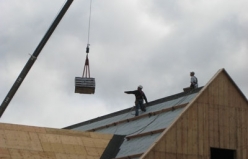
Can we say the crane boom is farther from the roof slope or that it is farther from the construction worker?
the construction worker

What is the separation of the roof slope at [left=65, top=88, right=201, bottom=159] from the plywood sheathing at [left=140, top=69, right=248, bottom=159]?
83cm

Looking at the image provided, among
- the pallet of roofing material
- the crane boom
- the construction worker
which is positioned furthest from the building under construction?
the pallet of roofing material

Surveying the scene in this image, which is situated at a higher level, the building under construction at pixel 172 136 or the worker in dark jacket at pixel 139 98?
the worker in dark jacket at pixel 139 98

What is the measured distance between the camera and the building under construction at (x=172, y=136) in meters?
38.7

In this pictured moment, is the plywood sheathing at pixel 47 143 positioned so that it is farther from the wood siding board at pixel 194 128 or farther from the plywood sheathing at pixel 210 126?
the wood siding board at pixel 194 128

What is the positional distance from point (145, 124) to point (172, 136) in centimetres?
410

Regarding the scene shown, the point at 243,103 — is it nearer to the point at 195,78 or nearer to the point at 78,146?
the point at 195,78

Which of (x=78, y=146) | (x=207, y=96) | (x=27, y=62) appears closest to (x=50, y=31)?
(x=27, y=62)

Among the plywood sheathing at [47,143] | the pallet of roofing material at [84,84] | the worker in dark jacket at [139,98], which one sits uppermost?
the pallet of roofing material at [84,84]

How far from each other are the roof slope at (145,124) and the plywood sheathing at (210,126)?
0.83 meters

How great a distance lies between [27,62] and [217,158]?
1164 centimetres

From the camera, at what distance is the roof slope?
130 ft

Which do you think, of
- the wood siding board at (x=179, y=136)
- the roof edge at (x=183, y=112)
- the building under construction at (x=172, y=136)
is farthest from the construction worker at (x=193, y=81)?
the wood siding board at (x=179, y=136)

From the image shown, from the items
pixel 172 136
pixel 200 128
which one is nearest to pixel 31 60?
pixel 172 136
